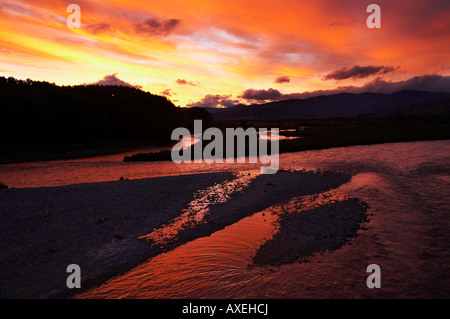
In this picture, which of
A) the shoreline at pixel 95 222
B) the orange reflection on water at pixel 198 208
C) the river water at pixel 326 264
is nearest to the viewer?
the river water at pixel 326 264

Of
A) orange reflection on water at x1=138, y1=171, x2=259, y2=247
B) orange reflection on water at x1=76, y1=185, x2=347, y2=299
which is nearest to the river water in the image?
orange reflection on water at x1=76, y1=185, x2=347, y2=299

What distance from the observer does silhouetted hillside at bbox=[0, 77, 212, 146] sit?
49.8 meters

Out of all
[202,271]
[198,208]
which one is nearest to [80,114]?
[198,208]

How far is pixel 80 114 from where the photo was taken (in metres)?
60.1

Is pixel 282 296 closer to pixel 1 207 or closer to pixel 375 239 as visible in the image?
pixel 375 239

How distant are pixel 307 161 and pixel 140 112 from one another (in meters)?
49.4

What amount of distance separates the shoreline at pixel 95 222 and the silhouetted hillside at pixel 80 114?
131 feet

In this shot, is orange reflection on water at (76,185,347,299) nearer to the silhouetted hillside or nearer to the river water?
the river water

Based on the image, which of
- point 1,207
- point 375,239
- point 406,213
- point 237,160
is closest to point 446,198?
point 406,213

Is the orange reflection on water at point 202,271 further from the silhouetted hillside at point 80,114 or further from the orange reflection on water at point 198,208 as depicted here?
the silhouetted hillside at point 80,114

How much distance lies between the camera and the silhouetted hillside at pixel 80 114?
49.8 meters

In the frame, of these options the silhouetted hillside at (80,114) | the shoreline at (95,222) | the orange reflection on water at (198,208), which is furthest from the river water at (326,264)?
the silhouetted hillside at (80,114)

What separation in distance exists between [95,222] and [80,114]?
53866 millimetres

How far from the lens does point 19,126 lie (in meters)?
48.8
